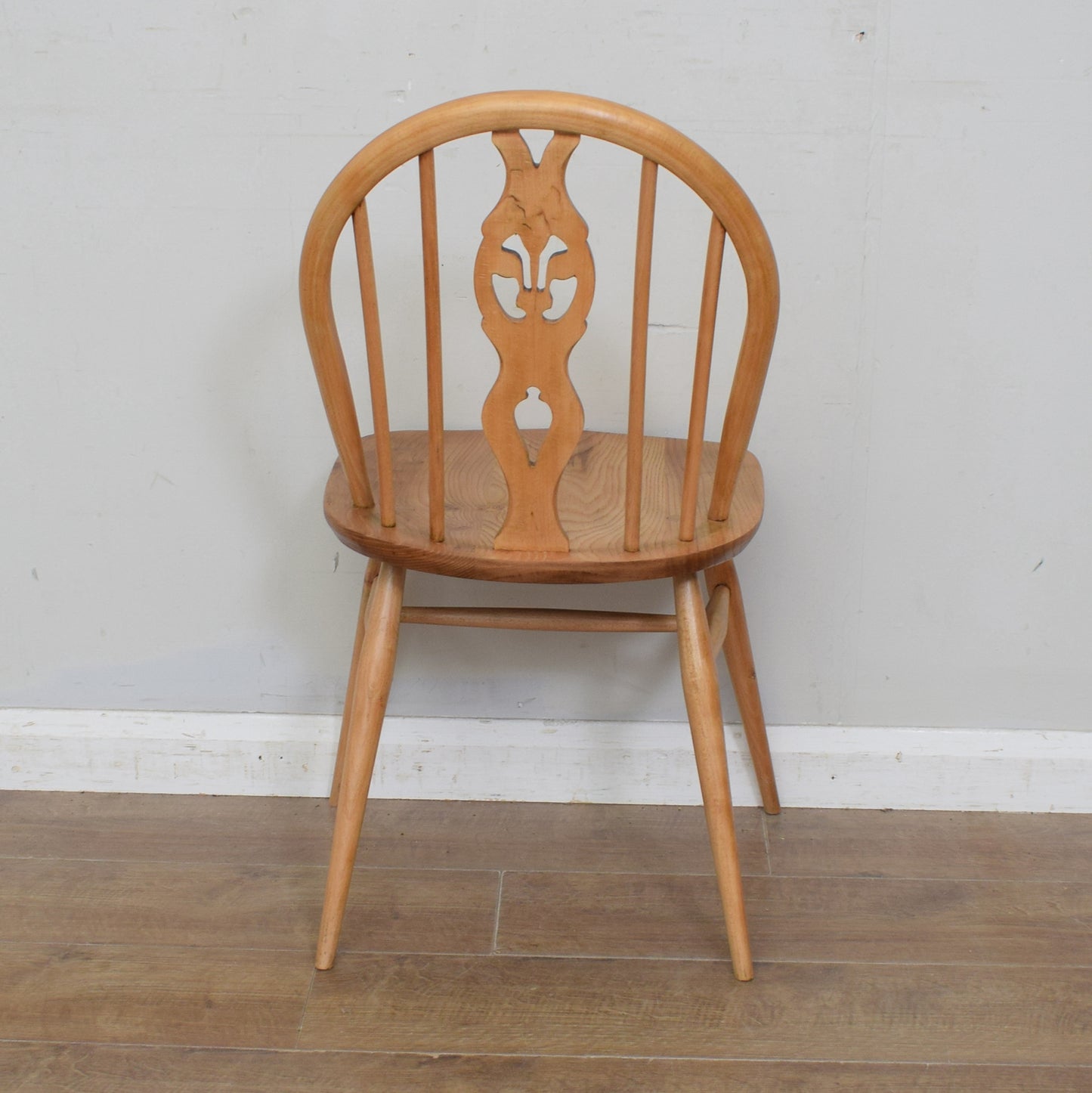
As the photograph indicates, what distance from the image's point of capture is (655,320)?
1.31 m

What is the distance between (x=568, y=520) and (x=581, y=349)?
12.6 inches

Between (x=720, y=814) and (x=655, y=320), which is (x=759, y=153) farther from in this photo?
(x=720, y=814)

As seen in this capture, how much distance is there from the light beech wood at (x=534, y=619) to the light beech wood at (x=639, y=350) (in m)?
0.17

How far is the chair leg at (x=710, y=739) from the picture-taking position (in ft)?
3.56

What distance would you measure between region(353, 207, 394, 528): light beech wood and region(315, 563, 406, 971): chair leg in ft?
0.35

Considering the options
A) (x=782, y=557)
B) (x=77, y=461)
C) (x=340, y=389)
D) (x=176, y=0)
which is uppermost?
(x=176, y=0)

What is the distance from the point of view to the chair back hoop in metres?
0.85

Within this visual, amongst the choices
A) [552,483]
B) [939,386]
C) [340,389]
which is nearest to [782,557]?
[939,386]

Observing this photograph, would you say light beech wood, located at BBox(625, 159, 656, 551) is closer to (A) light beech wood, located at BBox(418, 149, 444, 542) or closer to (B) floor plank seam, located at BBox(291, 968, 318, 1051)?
(A) light beech wood, located at BBox(418, 149, 444, 542)

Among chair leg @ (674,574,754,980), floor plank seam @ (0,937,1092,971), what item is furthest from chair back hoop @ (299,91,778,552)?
floor plank seam @ (0,937,1092,971)

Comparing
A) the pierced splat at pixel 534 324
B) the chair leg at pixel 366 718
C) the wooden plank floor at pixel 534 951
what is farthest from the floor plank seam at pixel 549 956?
the pierced splat at pixel 534 324

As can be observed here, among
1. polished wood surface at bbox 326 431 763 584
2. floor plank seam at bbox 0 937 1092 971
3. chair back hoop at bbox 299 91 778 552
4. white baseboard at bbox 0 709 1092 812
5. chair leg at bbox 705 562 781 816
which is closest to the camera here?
chair back hoop at bbox 299 91 778 552

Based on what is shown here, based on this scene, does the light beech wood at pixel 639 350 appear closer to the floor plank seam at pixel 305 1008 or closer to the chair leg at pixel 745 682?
the chair leg at pixel 745 682

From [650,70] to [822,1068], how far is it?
41.0 inches
